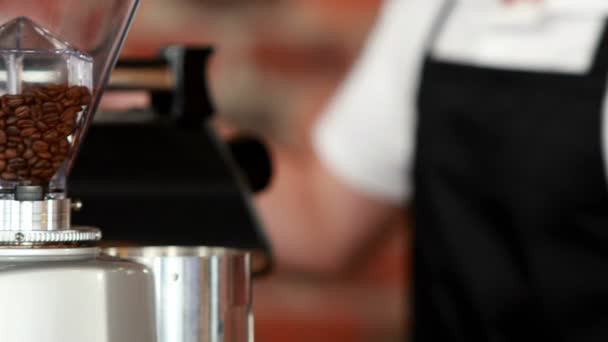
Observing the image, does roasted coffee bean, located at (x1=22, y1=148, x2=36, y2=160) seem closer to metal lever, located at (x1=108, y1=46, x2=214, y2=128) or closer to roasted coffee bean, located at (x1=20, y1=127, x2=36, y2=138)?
A: roasted coffee bean, located at (x1=20, y1=127, x2=36, y2=138)

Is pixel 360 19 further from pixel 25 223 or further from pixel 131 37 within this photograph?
pixel 25 223

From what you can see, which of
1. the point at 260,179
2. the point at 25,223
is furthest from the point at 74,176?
the point at 25,223

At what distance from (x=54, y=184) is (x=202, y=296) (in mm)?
62

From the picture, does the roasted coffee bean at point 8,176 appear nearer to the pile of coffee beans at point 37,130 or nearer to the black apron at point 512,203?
the pile of coffee beans at point 37,130

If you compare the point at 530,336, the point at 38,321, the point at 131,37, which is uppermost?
the point at 131,37

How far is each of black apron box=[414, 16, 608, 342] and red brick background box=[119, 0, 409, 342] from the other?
0.44 feet

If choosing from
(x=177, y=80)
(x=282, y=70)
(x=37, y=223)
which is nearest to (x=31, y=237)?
(x=37, y=223)

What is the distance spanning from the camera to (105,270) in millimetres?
345

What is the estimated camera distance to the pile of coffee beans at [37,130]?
37 centimetres

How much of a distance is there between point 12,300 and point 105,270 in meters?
0.03

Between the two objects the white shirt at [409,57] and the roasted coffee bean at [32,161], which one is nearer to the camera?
the roasted coffee bean at [32,161]

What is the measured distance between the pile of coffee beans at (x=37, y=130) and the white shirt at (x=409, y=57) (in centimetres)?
53

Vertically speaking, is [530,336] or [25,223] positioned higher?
[25,223]

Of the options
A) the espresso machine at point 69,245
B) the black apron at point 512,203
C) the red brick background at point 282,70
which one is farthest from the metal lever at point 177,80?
the red brick background at point 282,70
